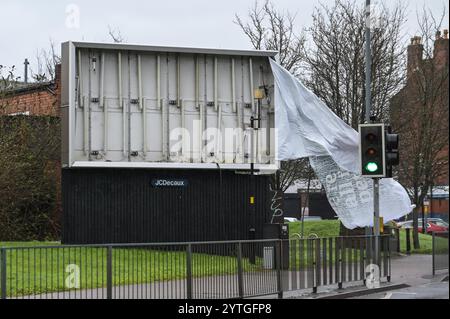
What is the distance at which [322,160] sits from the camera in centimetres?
2270

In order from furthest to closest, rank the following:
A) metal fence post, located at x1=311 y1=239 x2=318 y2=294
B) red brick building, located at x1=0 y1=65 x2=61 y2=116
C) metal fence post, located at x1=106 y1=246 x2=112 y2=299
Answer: red brick building, located at x1=0 y1=65 x2=61 y2=116 < metal fence post, located at x1=311 y1=239 x2=318 y2=294 < metal fence post, located at x1=106 y1=246 x2=112 y2=299

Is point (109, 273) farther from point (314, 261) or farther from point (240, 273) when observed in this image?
point (314, 261)

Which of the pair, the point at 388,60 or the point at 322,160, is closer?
the point at 322,160

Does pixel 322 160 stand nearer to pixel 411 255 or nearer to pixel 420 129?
pixel 420 129

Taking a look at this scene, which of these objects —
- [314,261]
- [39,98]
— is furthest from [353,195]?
[39,98]

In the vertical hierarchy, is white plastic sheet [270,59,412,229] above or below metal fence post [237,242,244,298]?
above

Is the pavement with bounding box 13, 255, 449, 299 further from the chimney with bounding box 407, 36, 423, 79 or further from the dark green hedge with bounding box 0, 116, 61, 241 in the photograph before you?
the dark green hedge with bounding box 0, 116, 61, 241

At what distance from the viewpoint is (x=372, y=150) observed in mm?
17109

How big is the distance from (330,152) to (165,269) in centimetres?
1050

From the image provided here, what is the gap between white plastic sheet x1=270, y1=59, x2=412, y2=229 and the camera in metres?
22.6

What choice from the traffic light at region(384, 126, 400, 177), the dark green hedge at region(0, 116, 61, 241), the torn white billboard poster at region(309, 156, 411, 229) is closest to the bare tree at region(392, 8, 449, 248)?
the torn white billboard poster at region(309, 156, 411, 229)

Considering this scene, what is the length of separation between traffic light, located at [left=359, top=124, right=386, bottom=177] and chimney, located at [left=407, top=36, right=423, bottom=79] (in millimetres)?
10746
